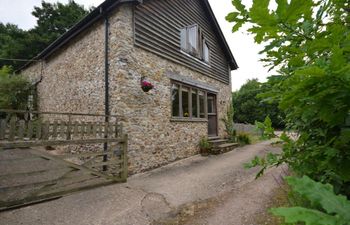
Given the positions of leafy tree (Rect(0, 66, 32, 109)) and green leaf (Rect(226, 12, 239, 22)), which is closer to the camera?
green leaf (Rect(226, 12, 239, 22))

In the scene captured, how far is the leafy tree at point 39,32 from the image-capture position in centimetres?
1969

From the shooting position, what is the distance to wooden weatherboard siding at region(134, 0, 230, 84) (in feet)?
24.0

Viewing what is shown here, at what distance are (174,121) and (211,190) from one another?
3747 mm

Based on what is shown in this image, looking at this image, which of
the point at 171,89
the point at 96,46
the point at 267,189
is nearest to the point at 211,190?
the point at 267,189

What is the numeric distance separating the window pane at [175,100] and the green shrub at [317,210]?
7882 millimetres

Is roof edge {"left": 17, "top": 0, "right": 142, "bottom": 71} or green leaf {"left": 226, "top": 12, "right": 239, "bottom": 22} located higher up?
roof edge {"left": 17, "top": 0, "right": 142, "bottom": 71}

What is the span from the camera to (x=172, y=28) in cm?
879

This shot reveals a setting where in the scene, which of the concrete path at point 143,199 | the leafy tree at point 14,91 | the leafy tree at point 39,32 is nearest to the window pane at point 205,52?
the concrete path at point 143,199

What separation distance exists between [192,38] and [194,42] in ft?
0.76

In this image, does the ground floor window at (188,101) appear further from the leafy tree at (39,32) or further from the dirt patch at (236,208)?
the leafy tree at (39,32)

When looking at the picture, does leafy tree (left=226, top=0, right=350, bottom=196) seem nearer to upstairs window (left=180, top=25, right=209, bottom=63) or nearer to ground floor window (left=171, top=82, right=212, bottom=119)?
ground floor window (left=171, top=82, right=212, bottom=119)

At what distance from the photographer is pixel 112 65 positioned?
656 centimetres

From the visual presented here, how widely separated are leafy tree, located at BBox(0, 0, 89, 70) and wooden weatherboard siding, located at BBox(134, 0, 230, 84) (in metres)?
16.1

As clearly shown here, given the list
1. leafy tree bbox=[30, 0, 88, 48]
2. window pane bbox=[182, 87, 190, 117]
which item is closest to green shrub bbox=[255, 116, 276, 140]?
window pane bbox=[182, 87, 190, 117]
